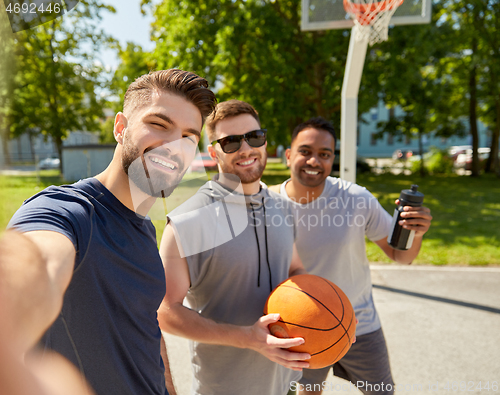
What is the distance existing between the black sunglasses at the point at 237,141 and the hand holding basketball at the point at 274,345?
993 mm

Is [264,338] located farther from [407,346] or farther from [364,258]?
[407,346]

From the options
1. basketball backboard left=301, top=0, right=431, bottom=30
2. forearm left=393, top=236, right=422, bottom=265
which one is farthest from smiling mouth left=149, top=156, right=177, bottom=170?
basketball backboard left=301, top=0, right=431, bottom=30

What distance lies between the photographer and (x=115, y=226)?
128 cm

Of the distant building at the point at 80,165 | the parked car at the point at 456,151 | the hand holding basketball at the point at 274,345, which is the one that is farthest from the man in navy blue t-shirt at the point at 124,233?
the parked car at the point at 456,151

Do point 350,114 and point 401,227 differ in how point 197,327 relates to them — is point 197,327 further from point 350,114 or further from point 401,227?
point 350,114

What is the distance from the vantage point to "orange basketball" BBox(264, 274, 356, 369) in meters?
1.62

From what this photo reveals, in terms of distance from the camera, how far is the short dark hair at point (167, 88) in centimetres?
144

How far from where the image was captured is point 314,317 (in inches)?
65.9

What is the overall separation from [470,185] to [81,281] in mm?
17970

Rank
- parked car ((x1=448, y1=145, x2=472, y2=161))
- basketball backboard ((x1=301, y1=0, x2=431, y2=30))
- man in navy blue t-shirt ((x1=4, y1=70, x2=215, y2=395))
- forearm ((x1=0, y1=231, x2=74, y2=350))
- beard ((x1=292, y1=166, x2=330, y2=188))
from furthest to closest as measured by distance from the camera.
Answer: parked car ((x1=448, y1=145, x2=472, y2=161)) < basketball backboard ((x1=301, y1=0, x2=431, y2=30)) < beard ((x1=292, y1=166, x2=330, y2=188)) < man in navy blue t-shirt ((x1=4, y1=70, x2=215, y2=395)) < forearm ((x1=0, y1=231, x2=74, y2=350))

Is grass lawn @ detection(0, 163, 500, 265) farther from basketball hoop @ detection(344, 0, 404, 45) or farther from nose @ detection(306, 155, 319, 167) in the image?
basketball hoop @ detection(344, 0, 404, 45)

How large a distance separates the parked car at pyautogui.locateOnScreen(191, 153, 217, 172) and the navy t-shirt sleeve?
0.64 metres

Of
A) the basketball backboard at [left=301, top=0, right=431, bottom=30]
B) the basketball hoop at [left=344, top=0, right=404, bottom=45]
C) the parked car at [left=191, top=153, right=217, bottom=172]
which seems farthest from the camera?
the basketball backboard at [left=301, top=0, right=431, bottom=30]

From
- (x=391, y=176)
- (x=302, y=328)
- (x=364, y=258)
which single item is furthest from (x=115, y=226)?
(x=391, y=176)
